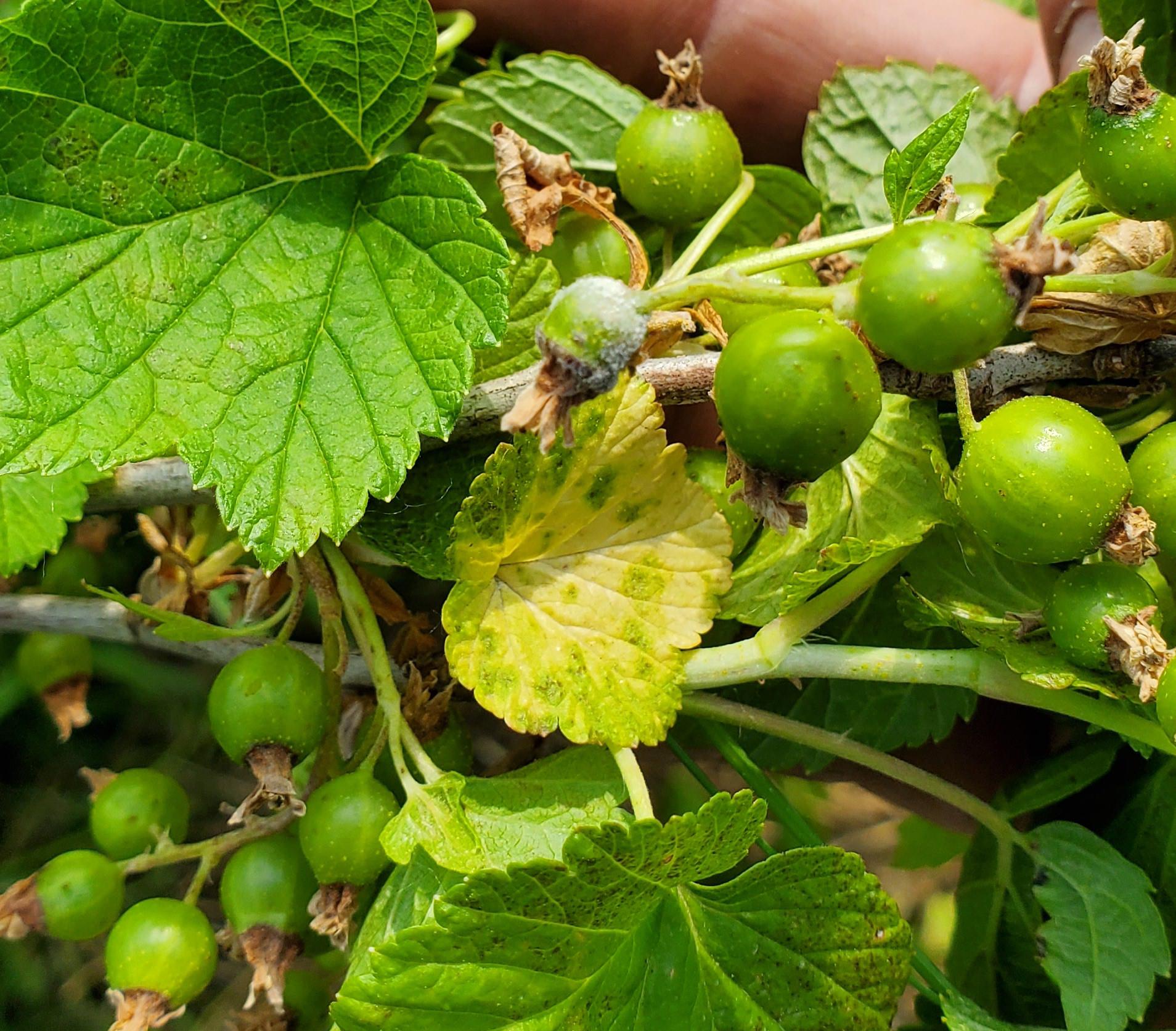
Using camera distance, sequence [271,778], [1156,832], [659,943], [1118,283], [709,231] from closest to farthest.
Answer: [1118,283], [659,943], [271,778], [709,231], [1156,832]

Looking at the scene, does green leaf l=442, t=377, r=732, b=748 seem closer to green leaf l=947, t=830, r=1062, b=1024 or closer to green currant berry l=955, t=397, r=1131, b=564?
green currant berry l=955, t=397, r=1131, b=564

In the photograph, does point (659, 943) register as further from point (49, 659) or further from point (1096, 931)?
point (49, 659)

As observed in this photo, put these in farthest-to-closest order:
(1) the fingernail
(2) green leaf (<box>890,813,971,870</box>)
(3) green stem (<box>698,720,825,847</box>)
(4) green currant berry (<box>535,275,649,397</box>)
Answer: (2) green leaf (<box>890,813,971,870</box>), (1) the fingernail, (3) green stem (<box>698,720,825,847</box>), (4) green currant berry (<box>535,275,649,397</box>)

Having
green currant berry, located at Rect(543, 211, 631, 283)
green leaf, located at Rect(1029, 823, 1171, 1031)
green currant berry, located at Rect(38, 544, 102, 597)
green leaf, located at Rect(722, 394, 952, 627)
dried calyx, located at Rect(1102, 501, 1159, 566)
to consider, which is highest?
green currant berry, located at Rect(543, 211, 631, 283)

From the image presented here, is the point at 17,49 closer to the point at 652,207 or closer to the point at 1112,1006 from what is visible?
the point at 652,207

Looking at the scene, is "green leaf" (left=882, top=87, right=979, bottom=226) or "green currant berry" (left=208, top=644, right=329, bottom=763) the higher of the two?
"green leaf" (left=882, top=87, right=979, bottom=226)

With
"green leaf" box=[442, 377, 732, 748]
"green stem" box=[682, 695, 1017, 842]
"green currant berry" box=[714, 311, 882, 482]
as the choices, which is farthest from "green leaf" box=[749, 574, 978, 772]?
"green currant berry" box=[714, 311, 882, 482]

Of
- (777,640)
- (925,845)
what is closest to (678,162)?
(777,640)
